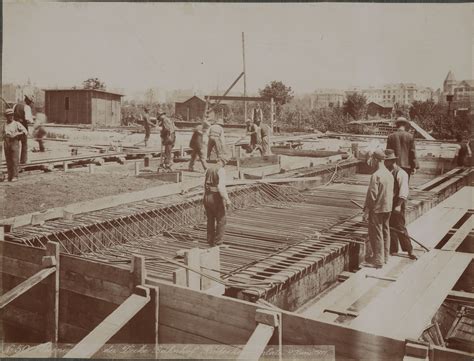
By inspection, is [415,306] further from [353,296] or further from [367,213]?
[367,213]

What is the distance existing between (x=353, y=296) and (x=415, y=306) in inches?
20.1

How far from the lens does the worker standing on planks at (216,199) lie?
15.1 ft

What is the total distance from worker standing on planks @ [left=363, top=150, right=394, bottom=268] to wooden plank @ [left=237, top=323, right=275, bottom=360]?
213 centimetres

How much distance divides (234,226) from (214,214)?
94 cm

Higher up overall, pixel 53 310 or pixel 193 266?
pixel 193 266

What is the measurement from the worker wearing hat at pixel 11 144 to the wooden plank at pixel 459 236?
18.2 feet

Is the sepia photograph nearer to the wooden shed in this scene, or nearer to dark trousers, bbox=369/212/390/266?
dark trousers, bbox=369/212/390/266

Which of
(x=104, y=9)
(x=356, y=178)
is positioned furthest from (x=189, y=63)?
(x=356, y=178)

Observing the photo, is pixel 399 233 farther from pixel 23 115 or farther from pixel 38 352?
pixel 23 115

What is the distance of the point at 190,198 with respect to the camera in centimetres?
608

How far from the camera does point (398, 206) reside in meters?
4.88

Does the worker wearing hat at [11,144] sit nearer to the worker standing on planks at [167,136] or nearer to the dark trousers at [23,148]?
the dark trousers at [23,148]

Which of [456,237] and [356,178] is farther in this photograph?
[356,178]

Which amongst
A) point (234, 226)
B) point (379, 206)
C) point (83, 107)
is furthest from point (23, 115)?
point (83, 107)
